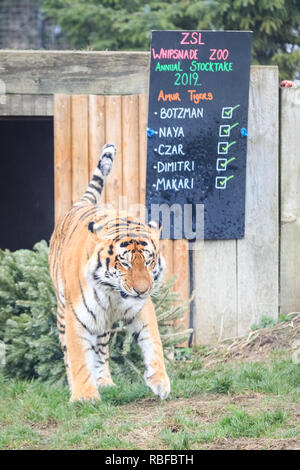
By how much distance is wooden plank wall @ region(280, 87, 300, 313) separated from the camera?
8.20 meters

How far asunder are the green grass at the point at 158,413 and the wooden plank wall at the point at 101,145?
1778 millimetres

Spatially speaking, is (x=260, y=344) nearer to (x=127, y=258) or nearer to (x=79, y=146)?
(x=79, y=146)

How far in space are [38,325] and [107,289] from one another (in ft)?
4.72

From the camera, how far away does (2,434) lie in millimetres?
5348

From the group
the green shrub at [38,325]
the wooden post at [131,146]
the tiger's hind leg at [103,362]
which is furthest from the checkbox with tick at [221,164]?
the tiger's hind leg at [103,362]

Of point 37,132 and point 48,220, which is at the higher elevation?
point 37,132

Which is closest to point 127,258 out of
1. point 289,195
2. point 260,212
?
point 260,212

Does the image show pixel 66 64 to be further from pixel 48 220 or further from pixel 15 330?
pixel 48 220

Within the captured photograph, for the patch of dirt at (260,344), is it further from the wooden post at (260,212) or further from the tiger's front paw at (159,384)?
the tiger's front paw at (159,384)

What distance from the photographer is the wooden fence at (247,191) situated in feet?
26.1

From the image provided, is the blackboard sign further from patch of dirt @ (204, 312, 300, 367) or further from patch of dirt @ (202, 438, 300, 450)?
patch of dirt @ (202, 438, 300, 450)

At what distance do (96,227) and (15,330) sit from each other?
1.73 metres

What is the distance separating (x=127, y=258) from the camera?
5422mm
